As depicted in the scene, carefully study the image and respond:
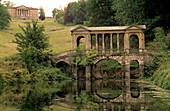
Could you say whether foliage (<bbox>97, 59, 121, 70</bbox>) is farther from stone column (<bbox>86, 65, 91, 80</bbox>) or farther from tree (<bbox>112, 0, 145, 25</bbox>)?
tree (<bbox>112, 0, 145, 25</bbox>)

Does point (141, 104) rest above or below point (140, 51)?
below

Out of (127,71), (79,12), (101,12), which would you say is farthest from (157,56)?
(79,12)

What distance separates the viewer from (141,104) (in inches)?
852

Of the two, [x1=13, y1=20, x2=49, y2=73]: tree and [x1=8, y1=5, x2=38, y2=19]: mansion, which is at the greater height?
[x1=8, y1=5, x2=38, y2=19]: mansion

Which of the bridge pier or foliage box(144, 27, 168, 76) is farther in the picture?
the bridge pier

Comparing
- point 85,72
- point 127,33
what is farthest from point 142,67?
point 85,72

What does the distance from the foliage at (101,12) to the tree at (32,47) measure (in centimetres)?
2436

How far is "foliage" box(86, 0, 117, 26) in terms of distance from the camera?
233 feet

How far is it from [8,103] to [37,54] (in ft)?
80.9

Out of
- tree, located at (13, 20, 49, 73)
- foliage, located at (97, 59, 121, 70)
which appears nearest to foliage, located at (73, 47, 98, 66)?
foliage, located at (97, 59, 121, 70)

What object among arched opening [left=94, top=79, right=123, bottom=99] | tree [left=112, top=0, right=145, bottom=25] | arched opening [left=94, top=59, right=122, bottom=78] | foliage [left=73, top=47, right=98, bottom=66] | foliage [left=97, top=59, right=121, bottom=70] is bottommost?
arched opening [left=94, top=79, right=123, bottom=99]

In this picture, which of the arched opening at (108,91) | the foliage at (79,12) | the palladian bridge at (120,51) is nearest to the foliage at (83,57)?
the palladian bridge at (120,51)

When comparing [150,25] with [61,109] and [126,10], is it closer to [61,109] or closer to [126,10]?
[126,10]

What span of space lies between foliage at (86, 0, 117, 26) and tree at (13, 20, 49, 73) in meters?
24.4
